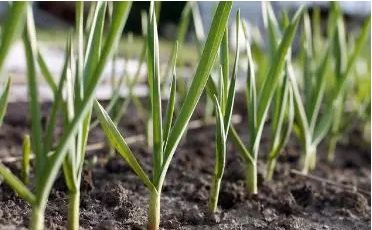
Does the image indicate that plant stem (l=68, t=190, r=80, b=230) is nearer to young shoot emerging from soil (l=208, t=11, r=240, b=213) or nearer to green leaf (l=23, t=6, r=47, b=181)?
green leaf (l=23, t=6, r=47, b=181)

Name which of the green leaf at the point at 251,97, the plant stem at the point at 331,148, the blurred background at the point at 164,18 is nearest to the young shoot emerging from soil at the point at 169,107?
the green leaf at the point at 251,97

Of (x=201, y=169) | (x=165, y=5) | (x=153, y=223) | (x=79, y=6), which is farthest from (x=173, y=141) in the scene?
(x=165, y=5)

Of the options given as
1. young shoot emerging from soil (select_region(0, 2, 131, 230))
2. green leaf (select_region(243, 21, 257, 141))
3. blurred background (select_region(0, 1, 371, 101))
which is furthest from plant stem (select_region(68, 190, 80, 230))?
A: blurred background (select_region(0, 1, 371, 101))

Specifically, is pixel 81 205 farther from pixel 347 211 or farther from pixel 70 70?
pixel 347 211

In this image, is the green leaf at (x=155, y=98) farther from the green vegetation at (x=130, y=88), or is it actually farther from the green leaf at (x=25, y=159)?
the green leaf at (x=25, y=159)

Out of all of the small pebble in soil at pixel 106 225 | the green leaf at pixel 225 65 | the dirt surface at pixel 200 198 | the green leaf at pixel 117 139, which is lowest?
the dirt surface at pixel 200 198

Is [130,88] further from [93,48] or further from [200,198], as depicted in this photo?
[93,48]

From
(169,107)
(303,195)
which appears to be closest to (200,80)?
(169,107)

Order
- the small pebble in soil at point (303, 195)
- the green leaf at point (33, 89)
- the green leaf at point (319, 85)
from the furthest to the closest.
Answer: the green leaf at point (319, 85) < the small pebble in soil at point (303, 195) < the green leaf at point (33, 89)
